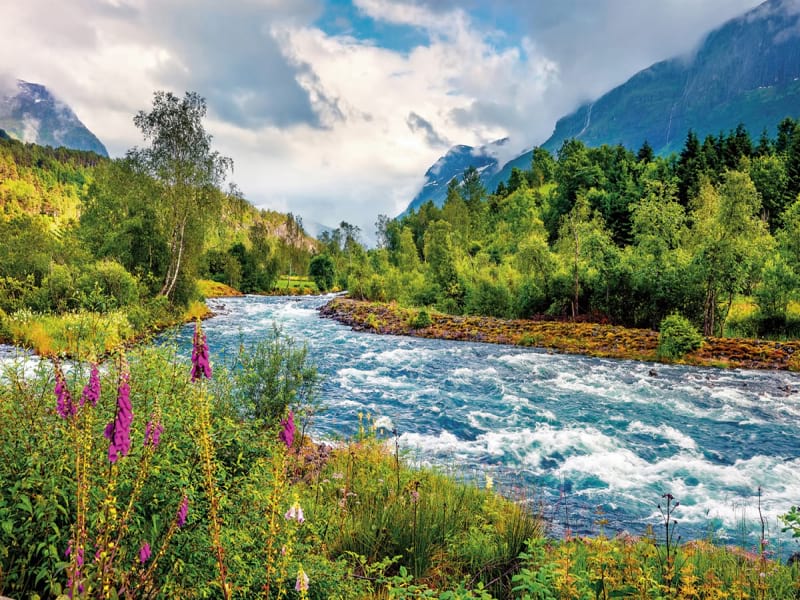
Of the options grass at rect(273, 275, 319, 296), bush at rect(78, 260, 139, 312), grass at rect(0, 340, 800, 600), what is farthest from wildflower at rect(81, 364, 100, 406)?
grass at rect(273, 275, 319, 296)

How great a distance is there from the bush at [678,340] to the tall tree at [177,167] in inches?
1143

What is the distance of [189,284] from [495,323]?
22.3 meters

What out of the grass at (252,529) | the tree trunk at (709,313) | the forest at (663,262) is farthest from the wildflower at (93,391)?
the tree trunk at (709,313)

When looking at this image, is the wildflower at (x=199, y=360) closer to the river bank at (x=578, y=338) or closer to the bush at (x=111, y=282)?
the river bank at (x=578, y=338)

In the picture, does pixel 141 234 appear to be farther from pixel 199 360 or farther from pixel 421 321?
pixel 199 360

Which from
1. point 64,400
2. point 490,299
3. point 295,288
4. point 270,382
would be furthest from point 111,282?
point 295,288

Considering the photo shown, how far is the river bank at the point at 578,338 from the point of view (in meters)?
20.1

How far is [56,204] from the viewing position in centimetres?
13488

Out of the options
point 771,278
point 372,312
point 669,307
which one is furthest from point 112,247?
point 771,278

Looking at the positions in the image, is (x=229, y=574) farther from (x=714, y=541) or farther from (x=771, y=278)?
(x=771, y=278)

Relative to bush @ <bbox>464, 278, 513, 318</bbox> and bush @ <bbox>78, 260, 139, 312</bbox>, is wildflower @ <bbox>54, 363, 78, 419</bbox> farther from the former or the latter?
bush @ <bbox>464, 278, 513, 318</bbox>

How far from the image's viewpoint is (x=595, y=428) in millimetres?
12586

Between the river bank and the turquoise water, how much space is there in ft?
4.77

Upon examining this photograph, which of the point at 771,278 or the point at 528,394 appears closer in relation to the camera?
the point at 528,394
